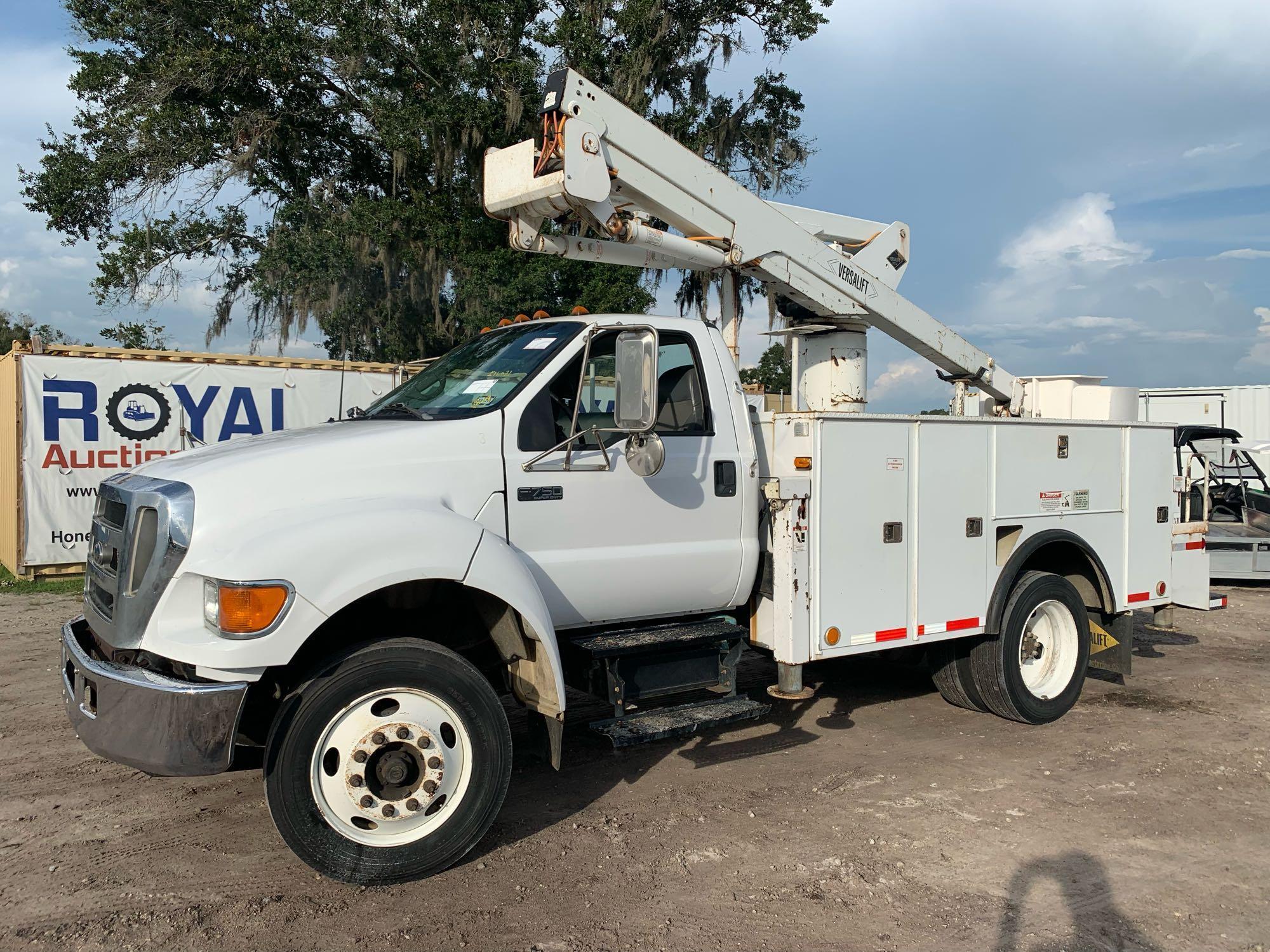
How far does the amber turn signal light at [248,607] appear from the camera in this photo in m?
3.60

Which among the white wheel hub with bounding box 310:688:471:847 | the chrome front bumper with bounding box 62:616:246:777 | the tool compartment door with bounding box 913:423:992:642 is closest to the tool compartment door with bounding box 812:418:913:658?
the tool compartment door with bounding box 913:423:992:642

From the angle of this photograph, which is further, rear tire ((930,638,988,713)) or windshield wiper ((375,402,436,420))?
rear tire ((930,638,988,713))

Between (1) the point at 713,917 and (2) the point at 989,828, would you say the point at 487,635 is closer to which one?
(1) the point at 713,917

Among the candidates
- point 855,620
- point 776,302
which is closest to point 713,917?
point 855,620

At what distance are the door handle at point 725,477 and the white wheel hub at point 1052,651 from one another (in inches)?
108

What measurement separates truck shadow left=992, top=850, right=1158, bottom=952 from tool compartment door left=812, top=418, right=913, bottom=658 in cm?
150

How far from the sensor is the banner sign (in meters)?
11.9

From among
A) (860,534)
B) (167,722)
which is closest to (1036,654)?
(860,534)

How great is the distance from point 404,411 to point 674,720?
6.48 ft

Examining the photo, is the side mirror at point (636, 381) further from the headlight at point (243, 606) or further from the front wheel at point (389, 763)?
the headlight at point (243, 606)

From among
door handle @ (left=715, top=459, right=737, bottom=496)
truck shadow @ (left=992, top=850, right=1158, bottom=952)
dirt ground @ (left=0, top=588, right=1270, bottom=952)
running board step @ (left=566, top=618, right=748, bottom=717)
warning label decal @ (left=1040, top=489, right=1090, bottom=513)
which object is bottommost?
truck shadow @ (left=992, top=850, right=1158, bottom=952)

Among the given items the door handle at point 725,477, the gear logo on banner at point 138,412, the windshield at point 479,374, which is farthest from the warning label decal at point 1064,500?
the gear logo on banner at point 138,412

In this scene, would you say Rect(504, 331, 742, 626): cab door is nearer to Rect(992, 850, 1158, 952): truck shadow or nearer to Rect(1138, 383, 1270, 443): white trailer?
Rect(992, 850, 1158, 952): truck shadow

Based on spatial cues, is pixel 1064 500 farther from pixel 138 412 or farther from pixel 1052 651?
pixel 138 412
